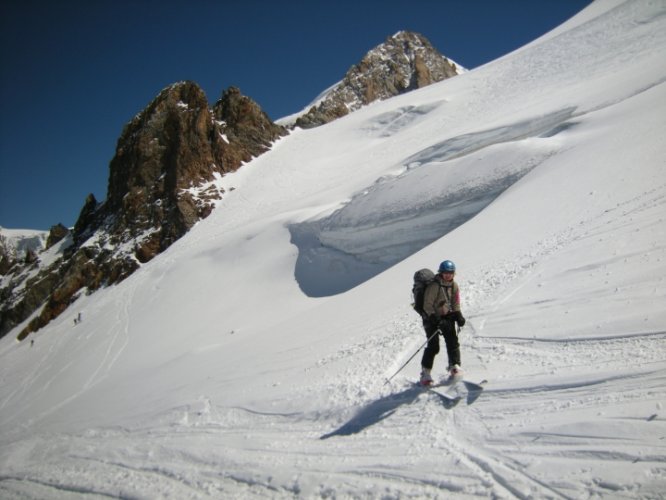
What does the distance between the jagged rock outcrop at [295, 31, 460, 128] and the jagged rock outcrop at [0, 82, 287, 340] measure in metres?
17.6

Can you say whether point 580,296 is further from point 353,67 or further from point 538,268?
point 353,67

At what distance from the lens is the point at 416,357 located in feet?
19.2

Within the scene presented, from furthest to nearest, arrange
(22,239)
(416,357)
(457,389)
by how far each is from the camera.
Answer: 1. (22,239)
2. (416,357)
3. (457,389)

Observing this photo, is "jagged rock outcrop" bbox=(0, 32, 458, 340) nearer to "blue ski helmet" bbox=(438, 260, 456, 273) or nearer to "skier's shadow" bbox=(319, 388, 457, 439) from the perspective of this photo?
"skier's shadow" bbox=(319, 388, 457, 439)

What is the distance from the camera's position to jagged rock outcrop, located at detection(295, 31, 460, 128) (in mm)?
63053

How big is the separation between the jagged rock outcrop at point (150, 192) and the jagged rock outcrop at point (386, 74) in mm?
17558

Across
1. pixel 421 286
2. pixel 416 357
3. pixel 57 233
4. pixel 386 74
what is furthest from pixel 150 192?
pixel 386 74

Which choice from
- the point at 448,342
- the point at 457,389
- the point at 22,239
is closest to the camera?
the point at 457,389

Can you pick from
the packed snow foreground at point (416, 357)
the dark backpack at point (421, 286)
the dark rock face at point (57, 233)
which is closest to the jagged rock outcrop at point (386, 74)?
the dark rock face at point (57, 233)

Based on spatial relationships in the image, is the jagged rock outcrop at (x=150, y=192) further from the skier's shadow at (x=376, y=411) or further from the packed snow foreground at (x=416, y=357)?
the skier's shadow at (x=376, y=411)

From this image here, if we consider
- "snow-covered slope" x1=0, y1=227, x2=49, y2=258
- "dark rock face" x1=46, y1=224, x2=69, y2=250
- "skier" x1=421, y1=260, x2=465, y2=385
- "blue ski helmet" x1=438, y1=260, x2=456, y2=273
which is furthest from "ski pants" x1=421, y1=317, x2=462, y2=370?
"snow-covered slope" x1=0, y1=227, x2=49, y2=258

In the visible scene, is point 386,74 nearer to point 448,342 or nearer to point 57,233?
point 57,233

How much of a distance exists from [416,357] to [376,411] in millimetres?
1397

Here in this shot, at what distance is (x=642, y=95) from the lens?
39.9 feet
